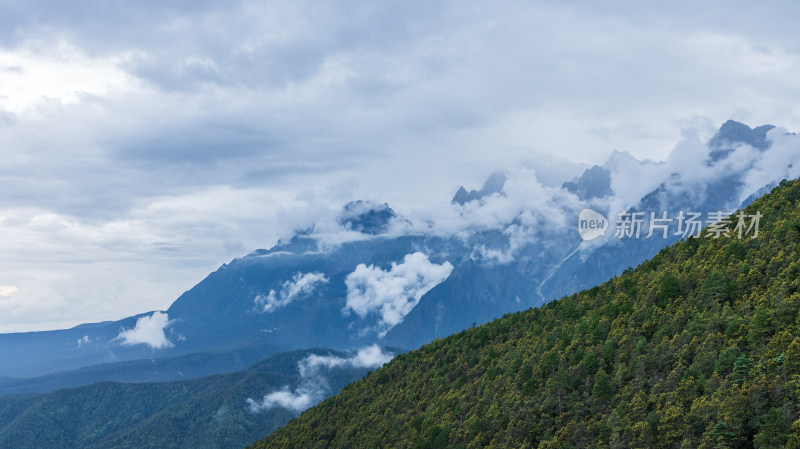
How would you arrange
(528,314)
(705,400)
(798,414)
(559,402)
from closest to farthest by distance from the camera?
1. (798,414)
2. (705,400)
3. (559,402)
4. (528,314)

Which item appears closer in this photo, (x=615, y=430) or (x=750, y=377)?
(x=750, y=377)

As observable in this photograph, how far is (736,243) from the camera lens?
342 ft

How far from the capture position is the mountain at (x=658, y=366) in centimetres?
6762

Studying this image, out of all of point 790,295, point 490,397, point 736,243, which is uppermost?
point 736,243

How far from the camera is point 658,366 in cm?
8638

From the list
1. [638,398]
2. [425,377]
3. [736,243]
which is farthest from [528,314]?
[638,398]

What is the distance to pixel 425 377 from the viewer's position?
590 ft

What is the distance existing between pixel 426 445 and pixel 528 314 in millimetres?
58264

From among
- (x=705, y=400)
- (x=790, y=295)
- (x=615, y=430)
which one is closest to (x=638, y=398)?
(x=615, y=430)

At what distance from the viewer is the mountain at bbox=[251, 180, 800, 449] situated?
67625mm

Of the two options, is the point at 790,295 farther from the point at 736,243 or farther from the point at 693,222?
the point at 693,222

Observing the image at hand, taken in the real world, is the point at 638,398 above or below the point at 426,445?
above

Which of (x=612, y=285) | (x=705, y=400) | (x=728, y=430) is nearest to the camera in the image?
(x=728, y=430)

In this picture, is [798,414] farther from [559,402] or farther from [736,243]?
[736,243]
